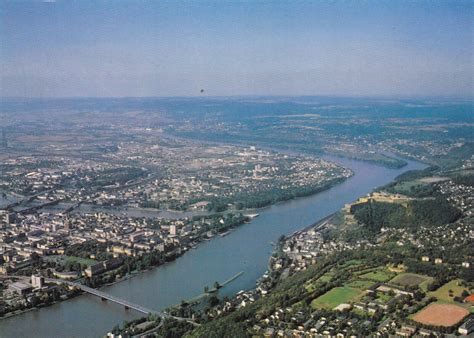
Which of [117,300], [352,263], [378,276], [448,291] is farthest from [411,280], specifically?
[117,300]

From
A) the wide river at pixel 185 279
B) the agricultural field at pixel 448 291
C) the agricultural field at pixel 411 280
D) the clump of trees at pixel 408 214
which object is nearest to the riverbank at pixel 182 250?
the wide river at pixel 185 279

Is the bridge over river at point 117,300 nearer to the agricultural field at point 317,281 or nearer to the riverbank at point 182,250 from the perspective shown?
the riverbank at point 182,250

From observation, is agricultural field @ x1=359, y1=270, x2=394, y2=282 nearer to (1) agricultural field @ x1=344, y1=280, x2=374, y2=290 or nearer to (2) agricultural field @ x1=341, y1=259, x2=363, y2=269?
(1) agricultural field @ x1=344, y1=280, x2=374, y2=290

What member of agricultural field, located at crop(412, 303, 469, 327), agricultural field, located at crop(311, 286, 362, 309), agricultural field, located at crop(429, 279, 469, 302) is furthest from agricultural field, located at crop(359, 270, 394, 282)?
agricultural field, located at crop(412, 303, 469, 327)

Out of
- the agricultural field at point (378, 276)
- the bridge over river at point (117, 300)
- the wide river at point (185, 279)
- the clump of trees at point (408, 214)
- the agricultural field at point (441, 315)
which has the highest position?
the clump of trees at point (408, 214)

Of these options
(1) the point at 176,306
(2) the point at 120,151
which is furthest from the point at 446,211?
(2) the point at 120,151

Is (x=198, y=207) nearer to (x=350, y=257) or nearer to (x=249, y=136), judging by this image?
(x=350, y=257)
